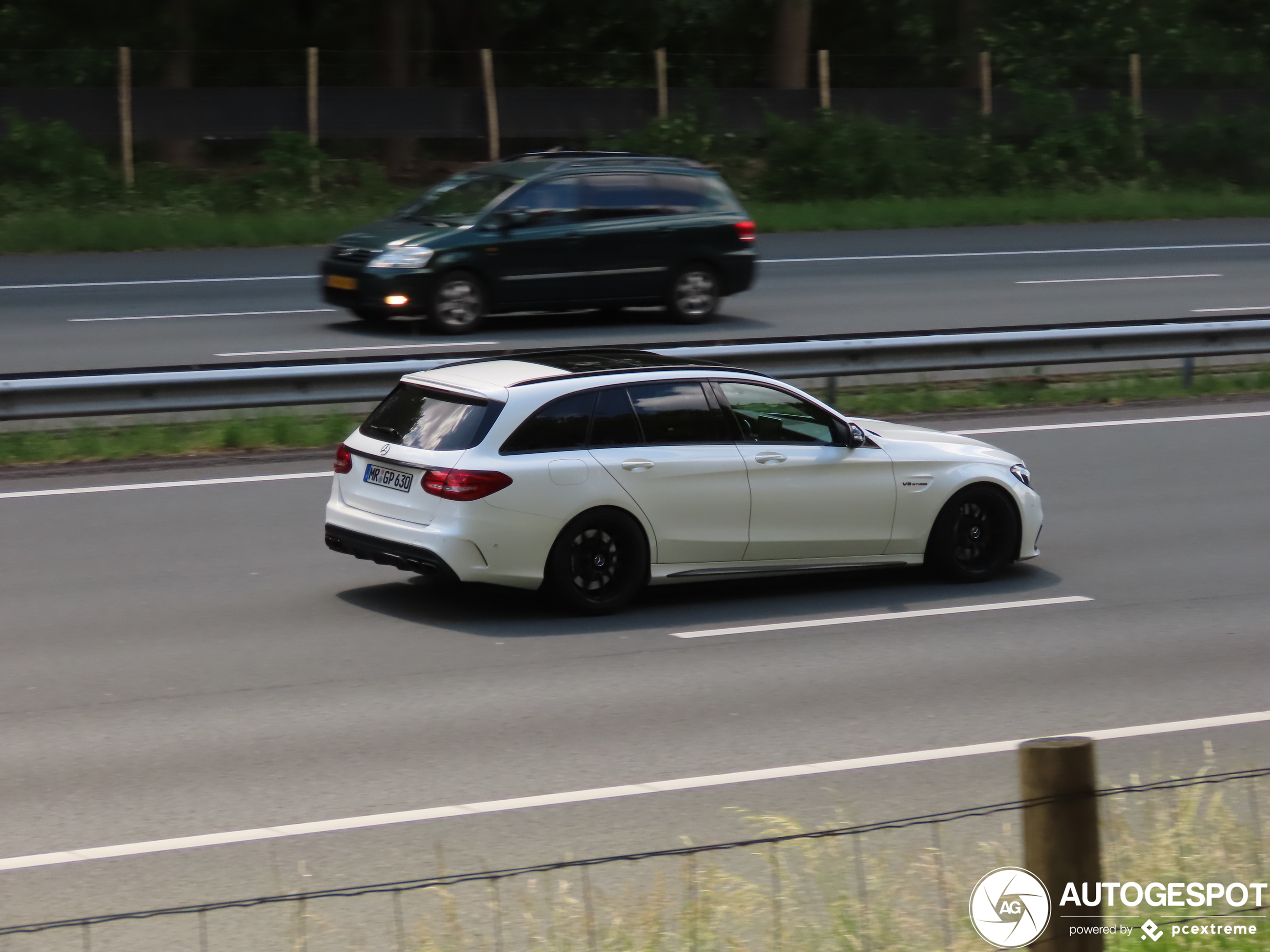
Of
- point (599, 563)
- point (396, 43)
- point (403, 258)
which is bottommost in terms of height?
point (599, 563)

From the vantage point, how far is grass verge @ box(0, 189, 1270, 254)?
92.5 feet

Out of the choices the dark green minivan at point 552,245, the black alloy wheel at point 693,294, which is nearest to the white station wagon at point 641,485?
the dark green minivan at point 552,245

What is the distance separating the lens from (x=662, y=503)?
10.3 meters

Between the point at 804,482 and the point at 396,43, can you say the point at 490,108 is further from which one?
the point at 804,482

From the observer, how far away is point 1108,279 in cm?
2542

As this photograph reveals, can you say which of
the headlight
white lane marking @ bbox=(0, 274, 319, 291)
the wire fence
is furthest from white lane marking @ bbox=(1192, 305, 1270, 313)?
the wire fence

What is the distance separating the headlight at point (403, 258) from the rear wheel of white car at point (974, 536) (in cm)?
1007

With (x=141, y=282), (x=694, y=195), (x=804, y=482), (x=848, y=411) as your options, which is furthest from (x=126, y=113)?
(x=804, y=482)

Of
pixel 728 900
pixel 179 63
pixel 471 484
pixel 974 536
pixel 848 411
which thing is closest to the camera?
pixel 728 900

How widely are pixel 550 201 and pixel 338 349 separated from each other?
344 centimetres

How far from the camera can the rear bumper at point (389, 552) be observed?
388 inches

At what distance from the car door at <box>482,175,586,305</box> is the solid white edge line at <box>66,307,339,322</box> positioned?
8.23 feet

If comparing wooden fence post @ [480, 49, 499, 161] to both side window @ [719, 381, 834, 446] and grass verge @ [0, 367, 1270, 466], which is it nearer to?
grass verge @ [0, 367, 1270, 466]

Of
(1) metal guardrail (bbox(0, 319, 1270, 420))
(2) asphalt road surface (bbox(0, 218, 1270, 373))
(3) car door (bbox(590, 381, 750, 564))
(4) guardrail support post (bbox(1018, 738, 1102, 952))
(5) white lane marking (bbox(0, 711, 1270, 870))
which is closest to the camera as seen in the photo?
(4) guardrail support post (bbox(1018, 738, 1102, 952))
